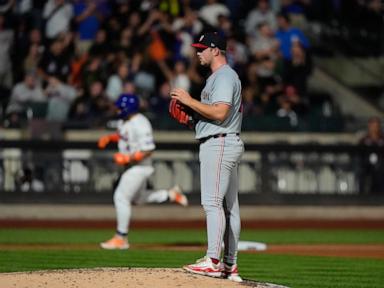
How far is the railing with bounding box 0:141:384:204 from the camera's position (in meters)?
19.4

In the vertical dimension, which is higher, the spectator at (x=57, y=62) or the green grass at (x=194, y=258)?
the spectator at (x=57, y=62)

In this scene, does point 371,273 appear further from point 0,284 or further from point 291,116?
point 291,116

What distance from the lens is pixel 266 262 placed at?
511 inches

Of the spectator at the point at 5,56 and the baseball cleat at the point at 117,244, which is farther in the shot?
the spectator at the point at 5,56

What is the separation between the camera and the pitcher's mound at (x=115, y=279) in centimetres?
896

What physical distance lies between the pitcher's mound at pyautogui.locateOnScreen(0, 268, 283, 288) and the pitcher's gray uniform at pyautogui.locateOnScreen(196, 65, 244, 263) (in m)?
0.36

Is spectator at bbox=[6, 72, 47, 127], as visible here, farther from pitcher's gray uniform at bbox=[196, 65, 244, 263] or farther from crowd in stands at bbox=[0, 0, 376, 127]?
pitcher's gray uniform at bbox=[196, 65, 244, 263]

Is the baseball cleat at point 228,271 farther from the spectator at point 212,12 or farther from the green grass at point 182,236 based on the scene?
the spectator at point 212,12

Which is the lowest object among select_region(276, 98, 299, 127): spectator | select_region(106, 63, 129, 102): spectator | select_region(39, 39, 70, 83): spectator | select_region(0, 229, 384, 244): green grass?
select_region(0, 229, 384, 244): green grass

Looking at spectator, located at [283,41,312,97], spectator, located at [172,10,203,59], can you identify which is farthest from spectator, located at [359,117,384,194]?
spectator, located at [172,10,203,59]

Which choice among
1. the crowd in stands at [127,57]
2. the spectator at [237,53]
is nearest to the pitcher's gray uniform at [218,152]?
the crowd in stands at [127,57]

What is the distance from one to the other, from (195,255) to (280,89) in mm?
8332

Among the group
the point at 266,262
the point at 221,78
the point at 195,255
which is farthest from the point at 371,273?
the point at 221,78

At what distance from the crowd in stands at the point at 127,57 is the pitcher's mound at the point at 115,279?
1028cm
